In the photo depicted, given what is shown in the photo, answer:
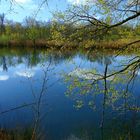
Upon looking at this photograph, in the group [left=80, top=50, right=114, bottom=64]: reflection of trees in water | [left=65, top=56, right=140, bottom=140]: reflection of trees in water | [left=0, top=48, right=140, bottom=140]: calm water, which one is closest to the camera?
[left=65, top=56, right=140, bottom=140]: reflection of trees in water

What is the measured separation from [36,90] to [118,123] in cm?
686

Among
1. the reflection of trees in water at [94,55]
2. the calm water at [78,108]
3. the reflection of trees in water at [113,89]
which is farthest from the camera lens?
the calm water at [78,108]

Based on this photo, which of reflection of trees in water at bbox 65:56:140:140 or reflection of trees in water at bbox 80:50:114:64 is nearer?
reflection of trees in water at bbox 65:56:140:140

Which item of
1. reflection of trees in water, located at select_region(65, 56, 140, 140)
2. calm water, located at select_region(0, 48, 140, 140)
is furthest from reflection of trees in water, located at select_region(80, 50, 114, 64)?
reflection of trees in water, located at select_region(65, 56, 140, 140)

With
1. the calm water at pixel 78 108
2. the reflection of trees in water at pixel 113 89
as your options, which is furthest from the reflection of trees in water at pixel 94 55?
the reflection of trees in water at pixel 113 89

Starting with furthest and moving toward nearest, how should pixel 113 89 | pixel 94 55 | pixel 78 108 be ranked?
pixel 78 108 → pixel 94 55 → pixel 113 89

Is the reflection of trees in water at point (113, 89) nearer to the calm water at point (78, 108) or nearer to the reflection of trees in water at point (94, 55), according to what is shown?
the calm water at point (78, 108)

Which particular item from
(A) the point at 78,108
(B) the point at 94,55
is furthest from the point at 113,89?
(A) the point at 78,108

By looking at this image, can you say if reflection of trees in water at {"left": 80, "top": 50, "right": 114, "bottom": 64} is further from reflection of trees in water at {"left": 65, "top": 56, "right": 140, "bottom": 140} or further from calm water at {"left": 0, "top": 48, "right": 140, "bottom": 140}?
reflection of trees in water at {"left": 65, "top": 56, "right": 140, "bottom": 140}

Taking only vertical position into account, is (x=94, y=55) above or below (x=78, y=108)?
above

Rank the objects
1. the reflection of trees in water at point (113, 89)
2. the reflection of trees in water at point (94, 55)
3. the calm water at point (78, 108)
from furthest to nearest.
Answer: the calm water at point (78, 108) < the reflection of trees in water at point (94, 55) < the reflection of trees in water at point (113, 89)

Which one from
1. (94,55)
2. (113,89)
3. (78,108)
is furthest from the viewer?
(78,108)

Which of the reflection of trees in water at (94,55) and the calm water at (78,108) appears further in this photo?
the calm water at (78,108)

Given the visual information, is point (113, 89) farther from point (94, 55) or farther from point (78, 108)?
point (78, 108)
